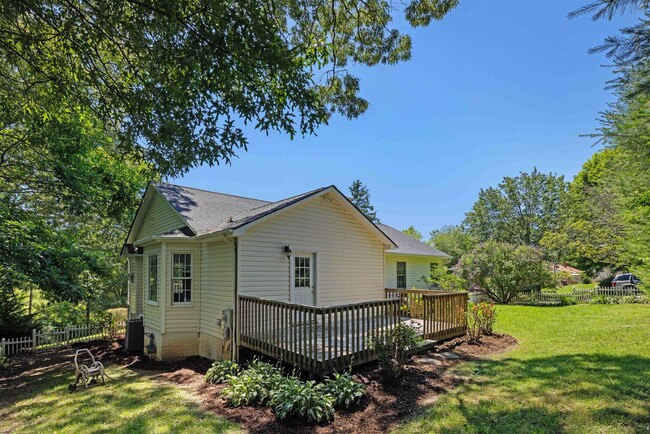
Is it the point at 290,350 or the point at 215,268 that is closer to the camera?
the point at 290,350

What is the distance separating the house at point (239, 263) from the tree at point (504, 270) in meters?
11.0

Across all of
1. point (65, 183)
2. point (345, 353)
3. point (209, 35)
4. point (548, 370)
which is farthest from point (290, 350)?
point (65, 183)

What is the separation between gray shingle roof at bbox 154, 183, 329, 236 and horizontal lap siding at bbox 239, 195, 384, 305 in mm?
449

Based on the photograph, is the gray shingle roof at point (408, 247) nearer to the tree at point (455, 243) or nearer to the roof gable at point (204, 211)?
the roof gable at point (204, 211)

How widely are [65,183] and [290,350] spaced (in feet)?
31.4

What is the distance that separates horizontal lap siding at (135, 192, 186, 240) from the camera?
11.1 m

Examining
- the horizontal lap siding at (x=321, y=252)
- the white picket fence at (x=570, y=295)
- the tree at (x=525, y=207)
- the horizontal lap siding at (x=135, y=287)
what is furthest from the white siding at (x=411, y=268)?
the tree at (x=525, y=207)

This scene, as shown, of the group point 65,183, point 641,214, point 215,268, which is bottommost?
point 215,268

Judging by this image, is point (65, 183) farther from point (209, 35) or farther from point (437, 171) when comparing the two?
point (437, 171)

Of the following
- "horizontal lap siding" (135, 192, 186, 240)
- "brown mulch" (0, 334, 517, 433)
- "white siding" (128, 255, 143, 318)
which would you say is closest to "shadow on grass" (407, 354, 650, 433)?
"brown mulch" (0, 334, 517, 433)

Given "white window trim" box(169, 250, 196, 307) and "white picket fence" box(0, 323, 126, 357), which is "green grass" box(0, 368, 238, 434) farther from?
"white picket fence" box(0, 323, 126, 357)

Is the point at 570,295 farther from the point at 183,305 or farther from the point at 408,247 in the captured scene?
the point at 183,305

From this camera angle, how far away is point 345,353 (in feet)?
21.7

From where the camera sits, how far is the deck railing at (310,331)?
636cm
